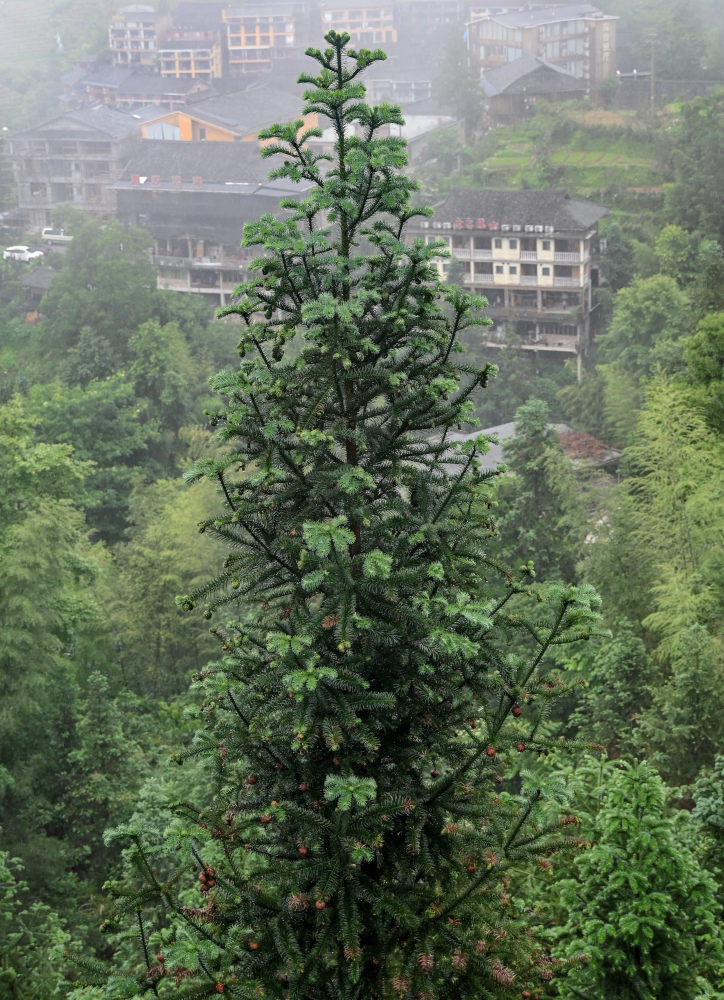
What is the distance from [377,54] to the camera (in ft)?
19.3

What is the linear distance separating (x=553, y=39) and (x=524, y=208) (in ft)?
61.4

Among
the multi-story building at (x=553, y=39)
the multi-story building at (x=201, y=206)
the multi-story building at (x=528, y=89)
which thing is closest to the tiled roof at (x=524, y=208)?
the multi-story building at (x=201, y=206)

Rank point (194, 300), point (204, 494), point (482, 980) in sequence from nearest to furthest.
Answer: point (482, 980)
point (204, 494)
point (194, 300)

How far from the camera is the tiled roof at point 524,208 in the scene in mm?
32656

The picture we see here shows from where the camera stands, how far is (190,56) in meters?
53.8

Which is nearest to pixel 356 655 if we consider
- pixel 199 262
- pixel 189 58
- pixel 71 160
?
pixel 199 262

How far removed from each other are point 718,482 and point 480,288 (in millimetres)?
21464

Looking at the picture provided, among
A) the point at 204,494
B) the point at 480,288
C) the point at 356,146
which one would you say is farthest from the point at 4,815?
the point at 480,288

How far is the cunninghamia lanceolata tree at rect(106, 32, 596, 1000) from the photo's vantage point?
5.32 m

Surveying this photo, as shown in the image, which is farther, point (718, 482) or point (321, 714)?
point (718, 482)

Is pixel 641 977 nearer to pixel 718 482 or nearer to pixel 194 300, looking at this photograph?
pixel 718 482

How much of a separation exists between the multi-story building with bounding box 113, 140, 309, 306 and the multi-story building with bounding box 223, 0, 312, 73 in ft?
46.7

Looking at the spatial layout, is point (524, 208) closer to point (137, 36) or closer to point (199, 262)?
point (199, 262)

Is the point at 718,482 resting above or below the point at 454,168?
below
